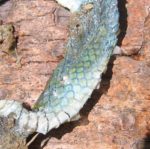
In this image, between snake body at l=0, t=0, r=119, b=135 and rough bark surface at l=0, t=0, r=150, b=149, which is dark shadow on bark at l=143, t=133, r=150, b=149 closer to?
rough bark surface at l=0, t=0, r=150, b=149

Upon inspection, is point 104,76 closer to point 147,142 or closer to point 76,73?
point 76,73

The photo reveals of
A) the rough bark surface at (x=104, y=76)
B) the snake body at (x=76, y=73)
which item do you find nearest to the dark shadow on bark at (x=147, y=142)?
the rough bark surface at (x=104, y=76)

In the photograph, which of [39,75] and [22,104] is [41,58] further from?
[22,104]

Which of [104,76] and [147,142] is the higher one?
[104,76]

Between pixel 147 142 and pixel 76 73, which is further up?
pixel 76 73

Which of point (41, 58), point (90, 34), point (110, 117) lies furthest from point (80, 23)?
point (110, 117)

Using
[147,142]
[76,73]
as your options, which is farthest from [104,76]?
[147,142]
